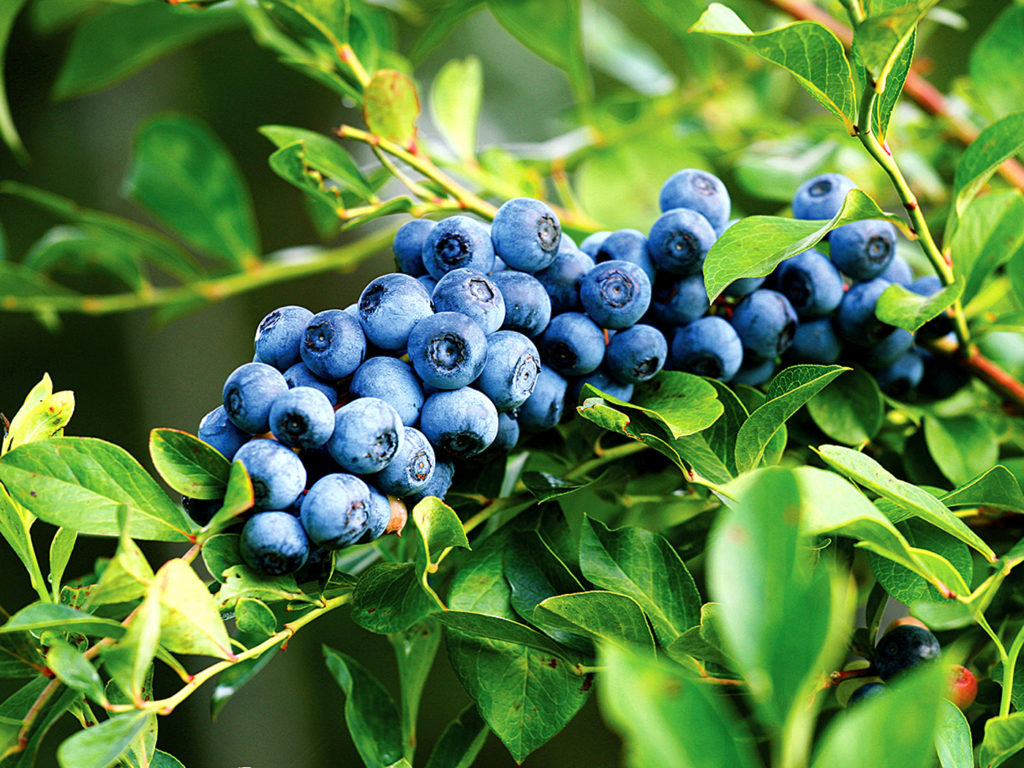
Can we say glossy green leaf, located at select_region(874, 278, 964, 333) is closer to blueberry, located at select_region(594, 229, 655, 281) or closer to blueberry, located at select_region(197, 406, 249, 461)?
blueberry, located at select_region(594, 229, 655, 281)

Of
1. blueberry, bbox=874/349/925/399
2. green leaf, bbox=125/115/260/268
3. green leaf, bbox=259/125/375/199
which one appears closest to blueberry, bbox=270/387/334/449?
green leaf, bbox=259/125/375/199

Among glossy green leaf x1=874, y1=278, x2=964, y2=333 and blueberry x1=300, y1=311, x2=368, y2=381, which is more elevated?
blueberry x1=300, y1=311, x2=368, y2=381

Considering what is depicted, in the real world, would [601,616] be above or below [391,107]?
below

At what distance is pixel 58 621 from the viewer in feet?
0.98

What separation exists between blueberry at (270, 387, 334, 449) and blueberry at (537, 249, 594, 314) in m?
0.15

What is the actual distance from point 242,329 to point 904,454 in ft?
4.53

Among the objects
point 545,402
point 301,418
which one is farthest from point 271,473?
point 545,402

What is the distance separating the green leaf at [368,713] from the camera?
1.40ft

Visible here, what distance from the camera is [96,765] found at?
0.93ft

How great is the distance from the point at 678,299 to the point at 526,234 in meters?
0.10

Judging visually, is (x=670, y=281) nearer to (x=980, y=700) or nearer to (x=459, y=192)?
(x=459, y=192)

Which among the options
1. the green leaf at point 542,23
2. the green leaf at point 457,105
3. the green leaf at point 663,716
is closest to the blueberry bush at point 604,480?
the green leaf at point 663,716

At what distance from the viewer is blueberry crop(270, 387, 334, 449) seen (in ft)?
1.15

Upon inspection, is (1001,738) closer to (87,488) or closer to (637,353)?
(637,353)
